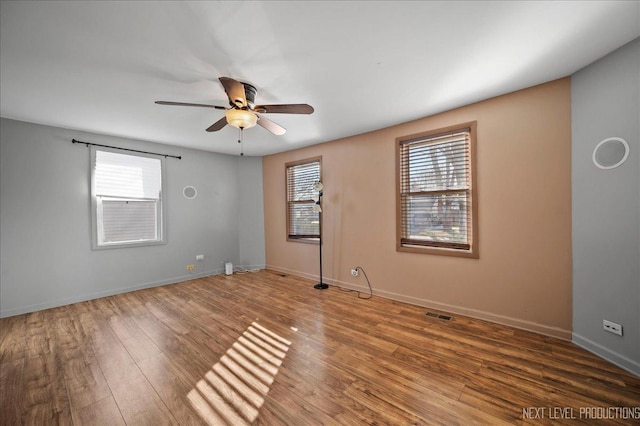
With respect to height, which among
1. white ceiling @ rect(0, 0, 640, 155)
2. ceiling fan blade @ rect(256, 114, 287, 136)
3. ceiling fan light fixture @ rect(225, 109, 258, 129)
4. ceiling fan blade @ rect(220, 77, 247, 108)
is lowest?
ceiling fan light fixture @ rect(225, 109, 258, 129)

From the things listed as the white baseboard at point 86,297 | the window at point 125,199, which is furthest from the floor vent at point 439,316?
the window at point 125,199

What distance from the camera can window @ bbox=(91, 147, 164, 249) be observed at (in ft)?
12.4

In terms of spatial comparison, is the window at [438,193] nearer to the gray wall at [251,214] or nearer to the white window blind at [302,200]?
the white window blind at [302,200]

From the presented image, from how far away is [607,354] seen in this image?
1972 mm

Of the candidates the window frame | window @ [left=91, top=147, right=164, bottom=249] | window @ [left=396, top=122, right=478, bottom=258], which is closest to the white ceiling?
window @ [left=396, top=122, right=478, bottom=258]

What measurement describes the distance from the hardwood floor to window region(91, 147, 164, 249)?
1.35 meters

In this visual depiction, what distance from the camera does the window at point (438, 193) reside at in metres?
2.91

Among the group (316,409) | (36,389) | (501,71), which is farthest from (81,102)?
(501,71)

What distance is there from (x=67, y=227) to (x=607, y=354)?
20.9ft

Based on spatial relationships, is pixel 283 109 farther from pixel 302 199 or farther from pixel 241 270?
pixel 241 270

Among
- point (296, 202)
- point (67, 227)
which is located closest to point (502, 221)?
point (296, 202)

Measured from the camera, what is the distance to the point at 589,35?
5.70 ft

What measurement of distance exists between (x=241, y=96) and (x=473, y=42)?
1.90 metres

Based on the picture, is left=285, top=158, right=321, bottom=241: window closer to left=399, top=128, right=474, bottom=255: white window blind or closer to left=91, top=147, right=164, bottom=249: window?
left=399, top=128, right=474, bottom=255: white window blind
